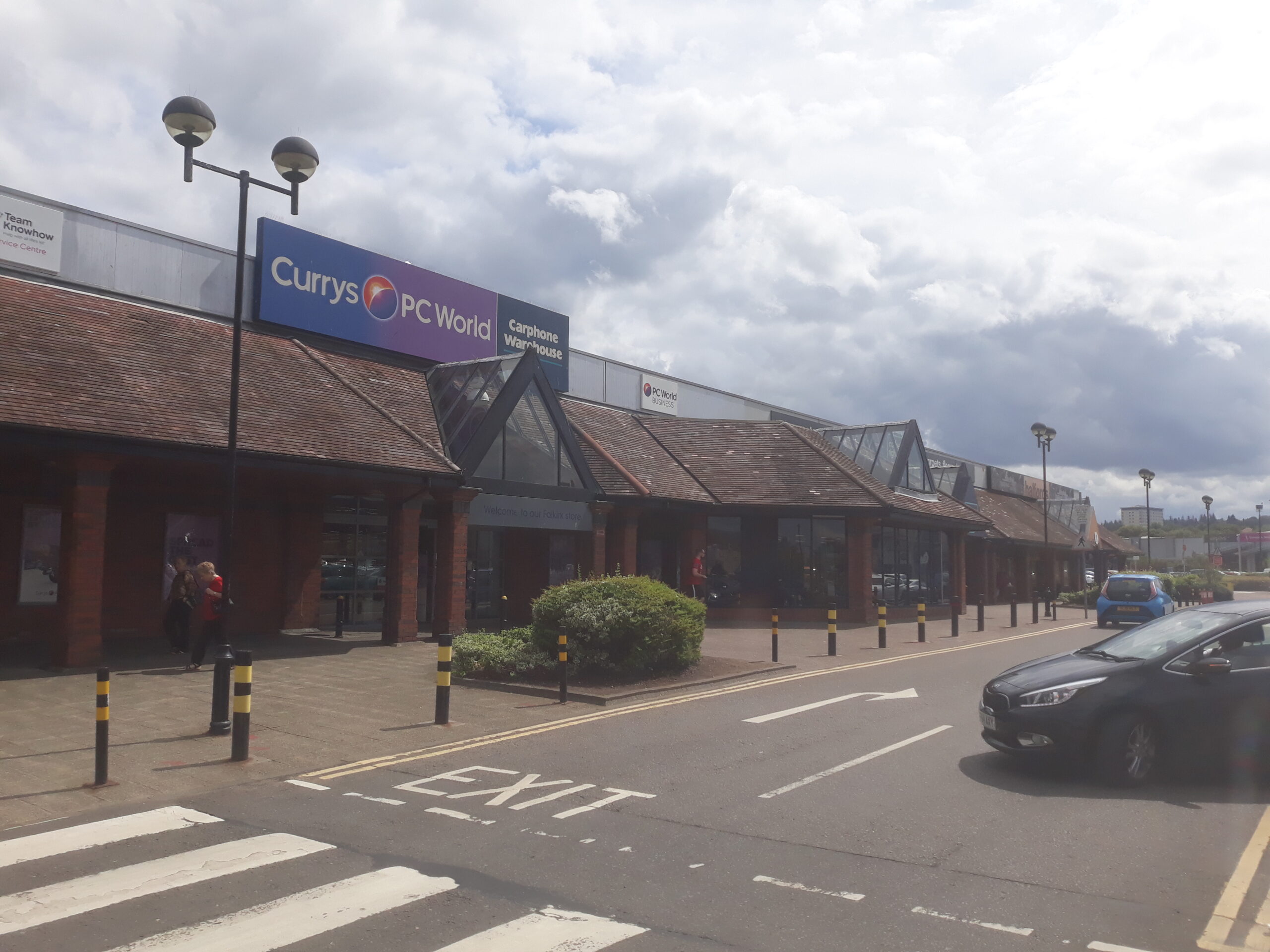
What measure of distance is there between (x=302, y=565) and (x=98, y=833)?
15357 mm

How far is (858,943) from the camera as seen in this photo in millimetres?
4941

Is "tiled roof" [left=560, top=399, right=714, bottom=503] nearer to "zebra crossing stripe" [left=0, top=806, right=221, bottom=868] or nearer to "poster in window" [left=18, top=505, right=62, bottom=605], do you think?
"poster in window" [left=18, top=505, right=62, bottom=605]

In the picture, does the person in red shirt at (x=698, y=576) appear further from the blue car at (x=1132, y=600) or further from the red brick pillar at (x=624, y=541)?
the blue car at (x=1132, y=600)

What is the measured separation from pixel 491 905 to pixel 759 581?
2404 cm

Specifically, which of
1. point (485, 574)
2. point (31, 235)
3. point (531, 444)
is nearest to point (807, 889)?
point (531, 444)

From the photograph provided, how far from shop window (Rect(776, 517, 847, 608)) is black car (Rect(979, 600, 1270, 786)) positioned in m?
19.9

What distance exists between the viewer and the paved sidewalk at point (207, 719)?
8562mm

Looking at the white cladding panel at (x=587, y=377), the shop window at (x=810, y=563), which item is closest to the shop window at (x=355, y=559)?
the white cladding panel at (x=587, y=377)

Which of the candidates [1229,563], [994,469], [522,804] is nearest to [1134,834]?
[522,804]

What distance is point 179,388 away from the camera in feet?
55.5

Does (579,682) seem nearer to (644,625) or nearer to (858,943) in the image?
(644,625)

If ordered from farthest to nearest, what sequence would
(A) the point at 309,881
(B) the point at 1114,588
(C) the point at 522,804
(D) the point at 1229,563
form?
(D) the point at 1229,563
(B) the point at 1114,588
(C) the point at 522,804
(A) the point at 309,881

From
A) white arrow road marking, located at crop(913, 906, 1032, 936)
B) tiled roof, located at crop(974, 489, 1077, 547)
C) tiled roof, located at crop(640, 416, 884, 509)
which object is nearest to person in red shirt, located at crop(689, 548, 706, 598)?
tiled roof, located at crop(640, 416, 884, 509)

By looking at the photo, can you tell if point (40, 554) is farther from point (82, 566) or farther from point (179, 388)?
point (179, 388)
